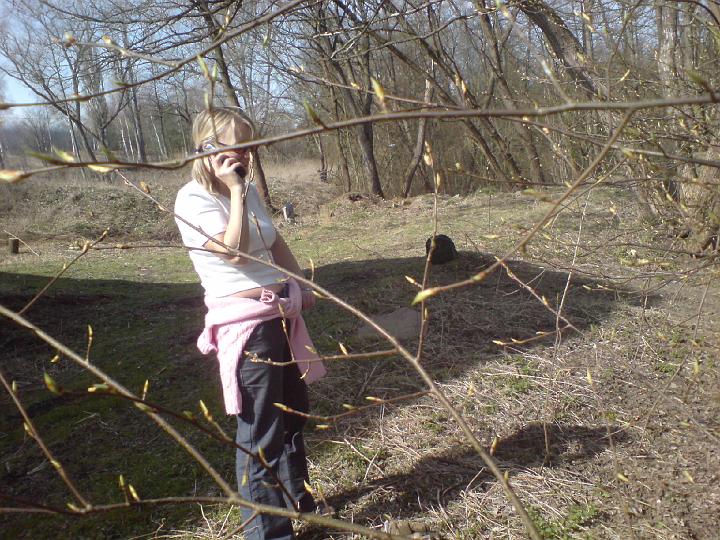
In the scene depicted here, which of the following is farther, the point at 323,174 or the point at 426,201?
the point at 323,174

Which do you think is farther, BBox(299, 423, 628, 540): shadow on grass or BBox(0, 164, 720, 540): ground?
BBox(299, 423, 628, 540): shadow on grass

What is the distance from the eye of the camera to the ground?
257 cm

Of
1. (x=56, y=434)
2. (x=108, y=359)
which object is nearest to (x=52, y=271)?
(x=108, y=359)

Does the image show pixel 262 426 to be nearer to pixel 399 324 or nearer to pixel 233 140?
pixel 233 140

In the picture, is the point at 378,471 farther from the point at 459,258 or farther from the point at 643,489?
the point at 459,258

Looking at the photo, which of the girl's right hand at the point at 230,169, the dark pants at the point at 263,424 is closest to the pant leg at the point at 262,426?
the dark pants at the point at 263,424

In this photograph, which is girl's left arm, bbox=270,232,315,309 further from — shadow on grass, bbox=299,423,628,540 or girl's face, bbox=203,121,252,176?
shadow on grass, bbox=299,423,628,540

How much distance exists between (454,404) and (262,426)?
62.8 inches

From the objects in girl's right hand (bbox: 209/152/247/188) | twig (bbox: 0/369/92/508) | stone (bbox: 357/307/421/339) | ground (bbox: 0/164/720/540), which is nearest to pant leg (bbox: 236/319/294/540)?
ground (bbox: 0/164/720/540)

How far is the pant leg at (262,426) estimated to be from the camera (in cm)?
218

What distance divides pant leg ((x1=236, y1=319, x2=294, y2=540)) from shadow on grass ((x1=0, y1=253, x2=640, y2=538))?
0.59 m

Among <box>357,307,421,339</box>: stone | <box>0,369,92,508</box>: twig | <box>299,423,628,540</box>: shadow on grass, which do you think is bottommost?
<box>299,423,628,540</box>: shadow on grass

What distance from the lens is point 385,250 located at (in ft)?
24.9

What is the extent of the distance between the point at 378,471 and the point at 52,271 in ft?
21.8
